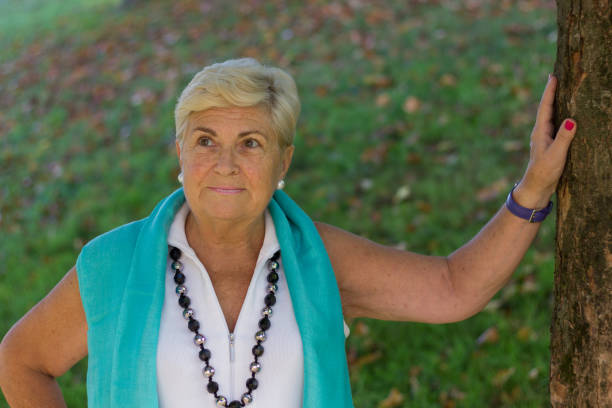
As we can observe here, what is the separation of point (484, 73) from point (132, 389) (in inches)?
199

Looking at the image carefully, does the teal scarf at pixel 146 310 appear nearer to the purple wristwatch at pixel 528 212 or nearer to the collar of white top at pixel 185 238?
the collar of white top at pixel 185 238

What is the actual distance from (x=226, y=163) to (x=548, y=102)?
3.36ft

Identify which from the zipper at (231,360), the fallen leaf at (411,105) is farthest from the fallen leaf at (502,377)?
the fallen leaf at (411,105)

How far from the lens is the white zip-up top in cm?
228

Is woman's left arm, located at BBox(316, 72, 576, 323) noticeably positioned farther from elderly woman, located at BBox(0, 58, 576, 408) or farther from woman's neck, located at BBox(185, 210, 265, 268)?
woman's neck, located at BBox(185, 210, 265, 268)

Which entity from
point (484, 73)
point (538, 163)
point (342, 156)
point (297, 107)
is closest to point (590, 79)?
point (538, 163)

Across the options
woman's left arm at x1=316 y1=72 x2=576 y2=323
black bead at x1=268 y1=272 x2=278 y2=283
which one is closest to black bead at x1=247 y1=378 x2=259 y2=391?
black bead at x1=268 y1=272 x2=278 y2=283

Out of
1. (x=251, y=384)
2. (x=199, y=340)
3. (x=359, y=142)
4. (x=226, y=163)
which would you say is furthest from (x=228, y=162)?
(x=359, y=142)

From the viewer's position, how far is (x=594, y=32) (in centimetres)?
191

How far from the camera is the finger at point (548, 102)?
2.09 meters

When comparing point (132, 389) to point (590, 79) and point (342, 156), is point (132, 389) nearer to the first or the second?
point (590, 79)

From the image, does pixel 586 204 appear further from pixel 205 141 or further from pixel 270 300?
pixel 205 141

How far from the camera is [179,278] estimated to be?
2.41m

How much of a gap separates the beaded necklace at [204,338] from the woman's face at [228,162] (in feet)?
0.72
